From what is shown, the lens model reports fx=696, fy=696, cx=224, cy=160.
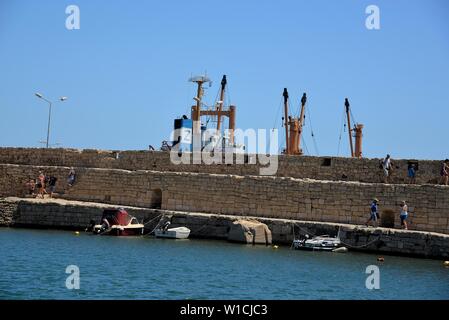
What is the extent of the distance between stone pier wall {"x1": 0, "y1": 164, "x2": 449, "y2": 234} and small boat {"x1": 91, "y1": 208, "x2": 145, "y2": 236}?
1.71 metres

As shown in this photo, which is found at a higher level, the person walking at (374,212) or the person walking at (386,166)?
the person walking at (386,166)

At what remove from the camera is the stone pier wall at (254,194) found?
22250mm

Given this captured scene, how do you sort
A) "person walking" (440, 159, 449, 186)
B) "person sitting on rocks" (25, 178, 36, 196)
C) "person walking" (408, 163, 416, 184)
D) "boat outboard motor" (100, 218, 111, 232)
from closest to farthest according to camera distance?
"person walking" (440, 159, 449, 186)
"person walking" (408, 163, 416, 184)
"boat outboard motor" (100, 218, 111, 232)
"person sitting on rocks" (25, 178, 36, 196)

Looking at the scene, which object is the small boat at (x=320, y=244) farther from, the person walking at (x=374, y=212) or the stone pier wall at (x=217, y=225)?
the person walking at (x=374, y=212)

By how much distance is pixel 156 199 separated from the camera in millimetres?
27281

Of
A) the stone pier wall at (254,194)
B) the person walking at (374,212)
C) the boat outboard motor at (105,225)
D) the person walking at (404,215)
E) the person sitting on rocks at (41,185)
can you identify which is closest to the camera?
the person walking at (404,215)

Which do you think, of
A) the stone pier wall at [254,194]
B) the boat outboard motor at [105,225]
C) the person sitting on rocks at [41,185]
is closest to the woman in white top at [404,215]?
the stone pier wall at [254,194]

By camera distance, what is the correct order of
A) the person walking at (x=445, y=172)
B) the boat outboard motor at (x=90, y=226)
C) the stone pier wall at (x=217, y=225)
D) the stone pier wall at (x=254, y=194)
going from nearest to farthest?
the stone pier wall at (x=217, y=225) < the stone pier wall at (x=254, y=194) < the person walking at (x=445, y=172) < the boat outboard motor at (x=90, y=226)

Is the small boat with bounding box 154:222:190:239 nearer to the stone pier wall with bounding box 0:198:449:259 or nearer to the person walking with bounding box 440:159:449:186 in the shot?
the stone pier wall with bounding box 0:198:449:259

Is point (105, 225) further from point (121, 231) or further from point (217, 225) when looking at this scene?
point (217, 225)

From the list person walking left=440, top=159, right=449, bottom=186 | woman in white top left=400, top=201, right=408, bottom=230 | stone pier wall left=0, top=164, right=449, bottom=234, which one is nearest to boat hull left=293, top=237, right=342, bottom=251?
stone pier wall left=0, top=164, right=449, bottom=234

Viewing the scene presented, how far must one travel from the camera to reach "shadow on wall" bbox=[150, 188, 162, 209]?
2694 centimetres

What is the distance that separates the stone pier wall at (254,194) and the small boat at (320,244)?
1.66 m
